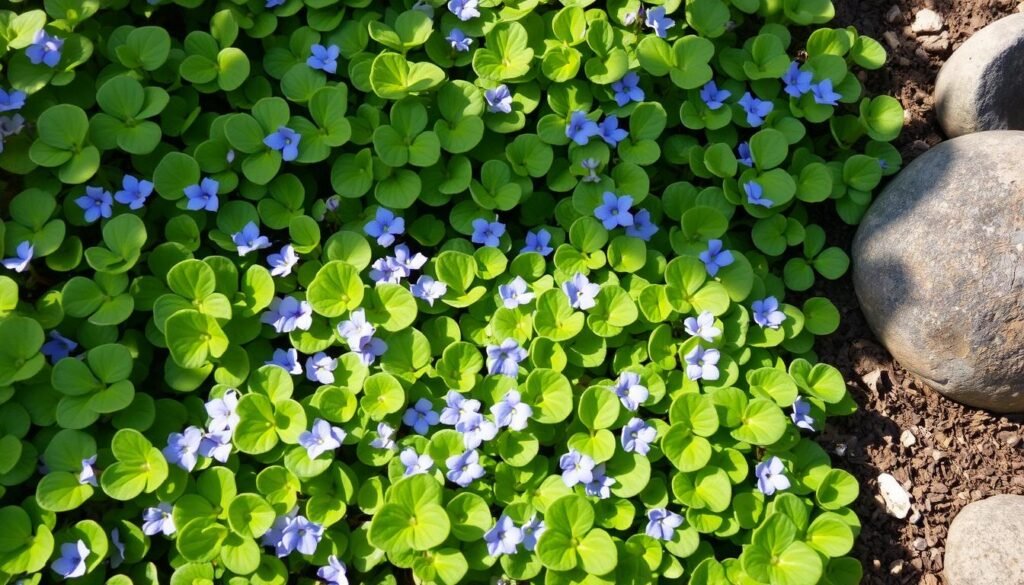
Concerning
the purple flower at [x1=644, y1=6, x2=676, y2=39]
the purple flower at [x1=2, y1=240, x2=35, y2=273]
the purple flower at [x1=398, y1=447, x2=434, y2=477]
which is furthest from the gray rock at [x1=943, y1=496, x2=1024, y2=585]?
the purple flower at [x1=2, y1=240, x2=35, y2=273]

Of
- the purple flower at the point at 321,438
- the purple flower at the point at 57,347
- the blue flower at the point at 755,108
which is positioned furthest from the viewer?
the blue flower at the point at 755,108

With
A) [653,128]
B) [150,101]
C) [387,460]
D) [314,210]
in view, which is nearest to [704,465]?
[387,460]

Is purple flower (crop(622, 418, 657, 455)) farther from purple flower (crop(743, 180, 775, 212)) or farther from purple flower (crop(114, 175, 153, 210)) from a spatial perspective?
purple flower (crop(114, 175, 153, 210))

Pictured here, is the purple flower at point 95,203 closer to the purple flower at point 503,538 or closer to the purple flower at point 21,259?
the purple flower at point 21,259

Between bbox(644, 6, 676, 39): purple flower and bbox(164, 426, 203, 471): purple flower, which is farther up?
bbox(644, 6, 676, 39): purple flower

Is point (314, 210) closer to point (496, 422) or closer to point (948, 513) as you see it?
point (496, 422)

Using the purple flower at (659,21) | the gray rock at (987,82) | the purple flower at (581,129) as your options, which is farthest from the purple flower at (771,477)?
the gray rock at (987,82)
